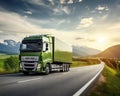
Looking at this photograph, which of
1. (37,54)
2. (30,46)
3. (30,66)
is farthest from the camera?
(30,46)

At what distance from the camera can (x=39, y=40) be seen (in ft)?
73.5

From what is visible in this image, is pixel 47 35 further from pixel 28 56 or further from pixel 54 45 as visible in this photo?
pixel 28 56

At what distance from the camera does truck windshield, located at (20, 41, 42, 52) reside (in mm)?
21880

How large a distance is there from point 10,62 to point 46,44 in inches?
836

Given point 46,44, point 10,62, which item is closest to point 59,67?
point 46,44

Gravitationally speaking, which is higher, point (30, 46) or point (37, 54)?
point (30, 46)

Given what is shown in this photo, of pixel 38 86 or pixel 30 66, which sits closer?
pixel 38 86

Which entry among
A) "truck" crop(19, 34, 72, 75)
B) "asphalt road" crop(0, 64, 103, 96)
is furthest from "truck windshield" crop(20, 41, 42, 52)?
"asphalt road" crop(0, 64, 103, 96)

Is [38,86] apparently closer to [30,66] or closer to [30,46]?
[30,66]

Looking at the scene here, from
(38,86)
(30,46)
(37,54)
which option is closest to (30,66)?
(37,54)

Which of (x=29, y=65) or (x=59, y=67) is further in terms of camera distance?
(x=59, y=67)

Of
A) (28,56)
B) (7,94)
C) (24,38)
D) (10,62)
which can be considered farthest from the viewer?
(10,62)

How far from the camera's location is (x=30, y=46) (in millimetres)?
22391

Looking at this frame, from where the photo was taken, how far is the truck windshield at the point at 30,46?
21.9 metres
